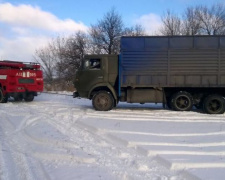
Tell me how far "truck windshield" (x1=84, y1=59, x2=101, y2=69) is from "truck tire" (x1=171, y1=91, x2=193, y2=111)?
149 inches

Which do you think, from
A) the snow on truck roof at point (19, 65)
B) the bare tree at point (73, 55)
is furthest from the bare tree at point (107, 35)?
the snow on truck roof at point (19, 65)

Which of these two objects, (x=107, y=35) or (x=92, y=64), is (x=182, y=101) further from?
(x=107, y=35)

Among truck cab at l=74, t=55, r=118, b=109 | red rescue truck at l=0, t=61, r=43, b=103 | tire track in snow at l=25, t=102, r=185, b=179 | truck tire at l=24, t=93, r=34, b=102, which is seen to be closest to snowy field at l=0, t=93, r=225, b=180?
tire track in snow at l=25, t=102, r=185, b=179

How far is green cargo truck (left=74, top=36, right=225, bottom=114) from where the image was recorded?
13719 millimetres

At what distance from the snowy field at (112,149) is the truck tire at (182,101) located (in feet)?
9.02

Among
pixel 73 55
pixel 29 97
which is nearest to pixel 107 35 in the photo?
pixel 73 55

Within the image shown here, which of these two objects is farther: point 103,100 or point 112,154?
point 103,100

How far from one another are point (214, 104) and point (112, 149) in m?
8.30

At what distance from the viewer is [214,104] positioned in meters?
14.1

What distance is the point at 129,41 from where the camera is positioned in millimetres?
14039

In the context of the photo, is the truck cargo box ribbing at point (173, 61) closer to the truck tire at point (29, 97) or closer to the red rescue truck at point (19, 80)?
the red rescue truck at point (19, 80)

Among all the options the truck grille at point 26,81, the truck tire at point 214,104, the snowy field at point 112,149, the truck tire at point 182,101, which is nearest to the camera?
the snowy field at point 112,149

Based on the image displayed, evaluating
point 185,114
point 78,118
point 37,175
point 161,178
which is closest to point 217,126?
point 185,114

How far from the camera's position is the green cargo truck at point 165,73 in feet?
45.0
